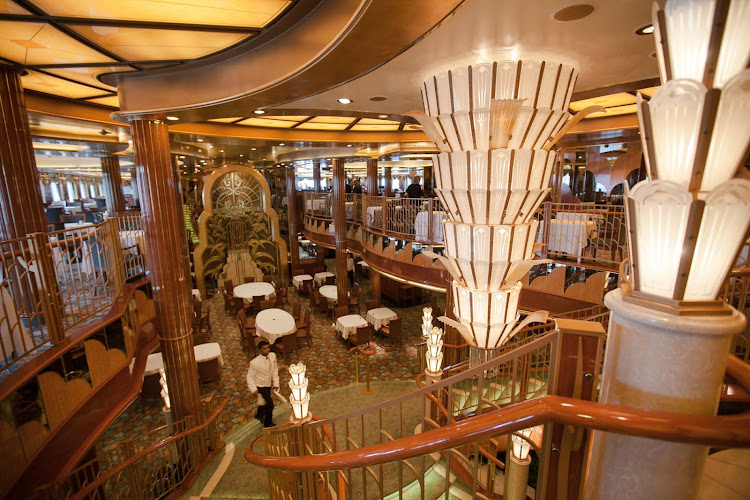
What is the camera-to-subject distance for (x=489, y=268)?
2.45 metres

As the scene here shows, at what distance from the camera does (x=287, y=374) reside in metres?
7.02

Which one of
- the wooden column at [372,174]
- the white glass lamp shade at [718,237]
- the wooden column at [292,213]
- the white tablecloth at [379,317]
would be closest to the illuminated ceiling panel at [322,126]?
the wooden column at [372,174]

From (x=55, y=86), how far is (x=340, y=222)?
7.34m

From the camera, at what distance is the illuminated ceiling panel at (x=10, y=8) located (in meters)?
2.24

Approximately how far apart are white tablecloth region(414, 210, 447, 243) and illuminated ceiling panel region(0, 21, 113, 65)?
5.55 meters

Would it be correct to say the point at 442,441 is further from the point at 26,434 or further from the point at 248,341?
the point at 248,341

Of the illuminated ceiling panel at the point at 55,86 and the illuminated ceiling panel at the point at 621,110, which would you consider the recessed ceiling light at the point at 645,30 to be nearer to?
the illuminated ceiling panel at the point at 621,110

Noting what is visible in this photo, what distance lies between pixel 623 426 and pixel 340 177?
10224 millimetres

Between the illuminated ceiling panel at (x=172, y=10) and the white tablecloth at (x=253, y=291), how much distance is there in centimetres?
813

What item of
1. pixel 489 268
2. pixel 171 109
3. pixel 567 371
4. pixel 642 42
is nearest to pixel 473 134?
pixel 489 268

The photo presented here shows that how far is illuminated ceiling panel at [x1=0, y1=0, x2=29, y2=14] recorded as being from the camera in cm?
224

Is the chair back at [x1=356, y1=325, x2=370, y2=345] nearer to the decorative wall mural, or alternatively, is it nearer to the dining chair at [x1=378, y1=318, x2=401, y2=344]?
the dining chair at [x1=378, y1=318, x2=401, y2=344]

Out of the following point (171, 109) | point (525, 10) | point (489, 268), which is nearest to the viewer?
point (525, 10)

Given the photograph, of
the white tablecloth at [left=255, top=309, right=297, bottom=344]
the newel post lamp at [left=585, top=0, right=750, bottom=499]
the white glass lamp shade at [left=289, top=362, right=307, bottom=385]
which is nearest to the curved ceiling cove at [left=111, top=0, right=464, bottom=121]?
the newel post lamp at [left=585, top=0, right=750, bottom=499]
